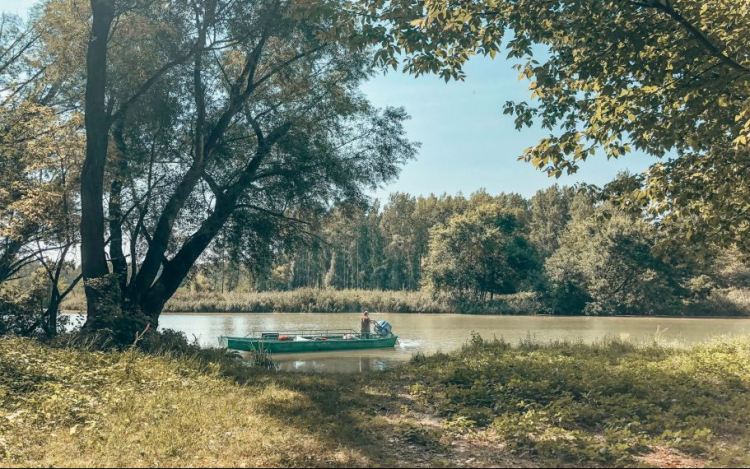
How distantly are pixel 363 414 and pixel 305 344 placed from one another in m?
13.3

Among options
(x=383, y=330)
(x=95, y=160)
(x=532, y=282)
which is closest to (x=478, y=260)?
(x=532, y=282)

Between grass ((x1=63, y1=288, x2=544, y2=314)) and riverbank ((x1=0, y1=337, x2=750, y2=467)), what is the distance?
3657 centimetres

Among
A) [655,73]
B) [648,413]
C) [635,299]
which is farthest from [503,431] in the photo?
[635,299]

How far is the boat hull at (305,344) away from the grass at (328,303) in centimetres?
2567

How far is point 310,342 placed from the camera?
781 inches

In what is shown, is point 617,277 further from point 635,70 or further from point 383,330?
point 635,70

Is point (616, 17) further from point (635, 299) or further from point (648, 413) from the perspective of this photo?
point (635, 299)

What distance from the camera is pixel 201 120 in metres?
13.6

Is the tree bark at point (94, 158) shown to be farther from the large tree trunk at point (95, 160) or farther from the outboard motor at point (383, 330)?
the outboard motor at point (383, 330)

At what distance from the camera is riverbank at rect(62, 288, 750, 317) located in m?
44.3

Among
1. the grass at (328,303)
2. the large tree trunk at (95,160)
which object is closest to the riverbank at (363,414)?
the large tree trunk at (95,160)

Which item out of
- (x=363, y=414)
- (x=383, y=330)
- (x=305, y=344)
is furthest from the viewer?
(x=383, y=330)

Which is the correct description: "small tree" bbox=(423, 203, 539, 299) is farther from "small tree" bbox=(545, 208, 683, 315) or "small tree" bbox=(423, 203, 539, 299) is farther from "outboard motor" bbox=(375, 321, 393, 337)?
"outboard motor" bbox=(375, 321, 393, 337)

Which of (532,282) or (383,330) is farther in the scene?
(532,282)
